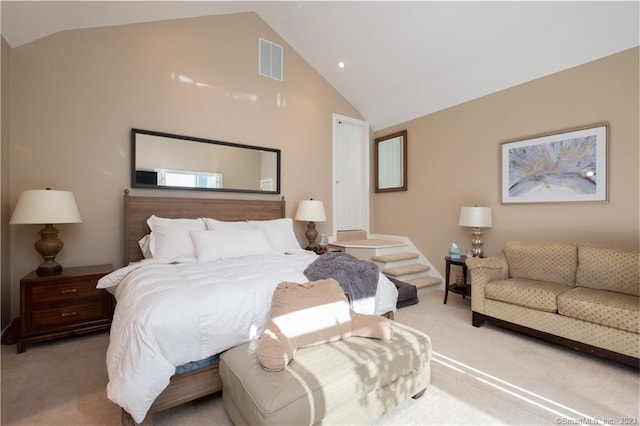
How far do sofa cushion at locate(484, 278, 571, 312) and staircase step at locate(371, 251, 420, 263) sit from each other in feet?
4.80

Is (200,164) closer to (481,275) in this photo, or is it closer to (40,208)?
(40,208)

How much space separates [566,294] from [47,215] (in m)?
4.45

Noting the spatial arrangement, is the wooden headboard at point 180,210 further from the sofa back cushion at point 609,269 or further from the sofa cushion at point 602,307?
the sofa back cushion at point 609,269

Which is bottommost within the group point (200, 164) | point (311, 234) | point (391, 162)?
point (311, 234)

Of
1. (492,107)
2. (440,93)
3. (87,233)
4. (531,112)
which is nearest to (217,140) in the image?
(87,233)

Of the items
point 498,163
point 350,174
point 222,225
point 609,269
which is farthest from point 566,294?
point 350,174

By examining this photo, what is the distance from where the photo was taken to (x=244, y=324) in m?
1.81

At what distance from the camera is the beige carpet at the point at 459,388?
5.54 feet

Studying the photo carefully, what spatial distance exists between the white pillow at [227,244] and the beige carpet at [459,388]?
1.13m

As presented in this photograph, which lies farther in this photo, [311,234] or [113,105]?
[311,234]

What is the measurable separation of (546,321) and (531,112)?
7.57ft

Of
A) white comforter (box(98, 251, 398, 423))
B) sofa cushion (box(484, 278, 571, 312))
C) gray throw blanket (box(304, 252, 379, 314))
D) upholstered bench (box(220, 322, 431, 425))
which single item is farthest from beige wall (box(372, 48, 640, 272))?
white comforter (box(98, 251, 398, 423))

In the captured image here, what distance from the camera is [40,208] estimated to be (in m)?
2.50

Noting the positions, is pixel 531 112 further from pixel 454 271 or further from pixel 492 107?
pixel 454 271
